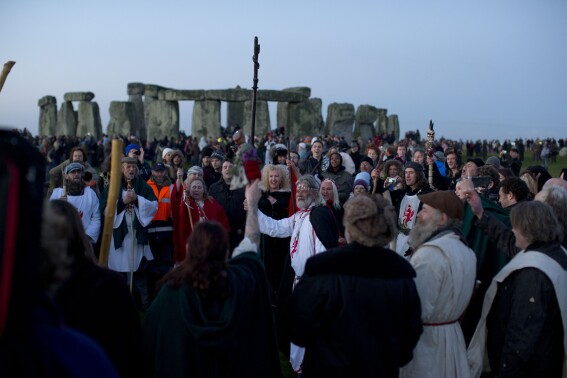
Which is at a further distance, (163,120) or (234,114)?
(234,114)

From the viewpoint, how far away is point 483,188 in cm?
692

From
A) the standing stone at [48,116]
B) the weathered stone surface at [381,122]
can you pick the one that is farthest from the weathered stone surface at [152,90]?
the weathered stone surface at [381,122]

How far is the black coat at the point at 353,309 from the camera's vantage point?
3400mm

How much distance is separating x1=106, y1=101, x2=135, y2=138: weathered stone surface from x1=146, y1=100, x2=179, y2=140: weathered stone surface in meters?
1.73

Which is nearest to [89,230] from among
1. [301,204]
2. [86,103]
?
[301,204]

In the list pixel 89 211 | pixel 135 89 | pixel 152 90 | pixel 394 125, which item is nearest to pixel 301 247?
pixel 89 211

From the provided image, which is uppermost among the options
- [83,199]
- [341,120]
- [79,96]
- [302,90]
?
[302,90]

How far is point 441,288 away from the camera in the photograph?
3.86 m

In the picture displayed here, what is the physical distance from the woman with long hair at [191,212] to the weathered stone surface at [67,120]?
3687 cm

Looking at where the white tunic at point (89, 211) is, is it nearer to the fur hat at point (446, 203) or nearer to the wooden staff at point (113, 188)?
the wooden staff at point (113, 188)

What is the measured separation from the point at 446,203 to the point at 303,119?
109 ft

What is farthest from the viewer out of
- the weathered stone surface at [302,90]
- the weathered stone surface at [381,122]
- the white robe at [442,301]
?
the weathered stone surface at [381,122]

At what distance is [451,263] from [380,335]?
0.74m

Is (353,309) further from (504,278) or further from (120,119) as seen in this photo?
(120,119)
